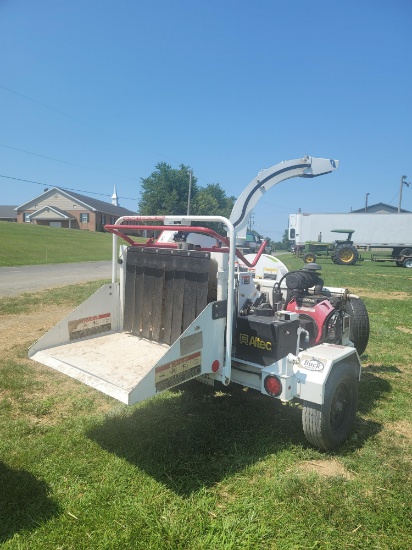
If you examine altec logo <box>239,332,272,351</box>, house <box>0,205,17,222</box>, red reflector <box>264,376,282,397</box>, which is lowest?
red reflector <box>264,376,282,397</box>

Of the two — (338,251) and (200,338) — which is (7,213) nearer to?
(338,251)

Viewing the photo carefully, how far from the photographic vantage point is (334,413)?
10.7 feet

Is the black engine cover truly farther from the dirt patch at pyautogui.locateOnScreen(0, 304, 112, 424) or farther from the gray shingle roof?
the gray shingle roof

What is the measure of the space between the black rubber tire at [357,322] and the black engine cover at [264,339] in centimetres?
190

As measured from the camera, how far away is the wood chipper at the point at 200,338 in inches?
112

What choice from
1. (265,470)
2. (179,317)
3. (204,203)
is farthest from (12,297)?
(204,203)

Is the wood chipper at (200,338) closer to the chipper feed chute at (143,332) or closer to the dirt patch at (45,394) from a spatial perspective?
the chipper feed chute at (143,332)

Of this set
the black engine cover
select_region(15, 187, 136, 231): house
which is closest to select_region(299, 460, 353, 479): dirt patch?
the black engine cover

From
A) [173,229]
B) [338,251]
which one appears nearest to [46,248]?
[338,251]

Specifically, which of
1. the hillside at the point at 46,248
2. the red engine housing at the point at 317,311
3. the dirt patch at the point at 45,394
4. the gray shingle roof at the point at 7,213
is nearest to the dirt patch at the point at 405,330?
the red engine housing at the point at 317,311

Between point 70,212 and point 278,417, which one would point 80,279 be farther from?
point 70,212

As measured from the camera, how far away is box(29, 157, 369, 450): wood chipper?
2.84 meters

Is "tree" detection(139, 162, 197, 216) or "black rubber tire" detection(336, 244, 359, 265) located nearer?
"black rubber tire" detection(336, 244, 359, 265)

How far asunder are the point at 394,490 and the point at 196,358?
1631 millimetres
